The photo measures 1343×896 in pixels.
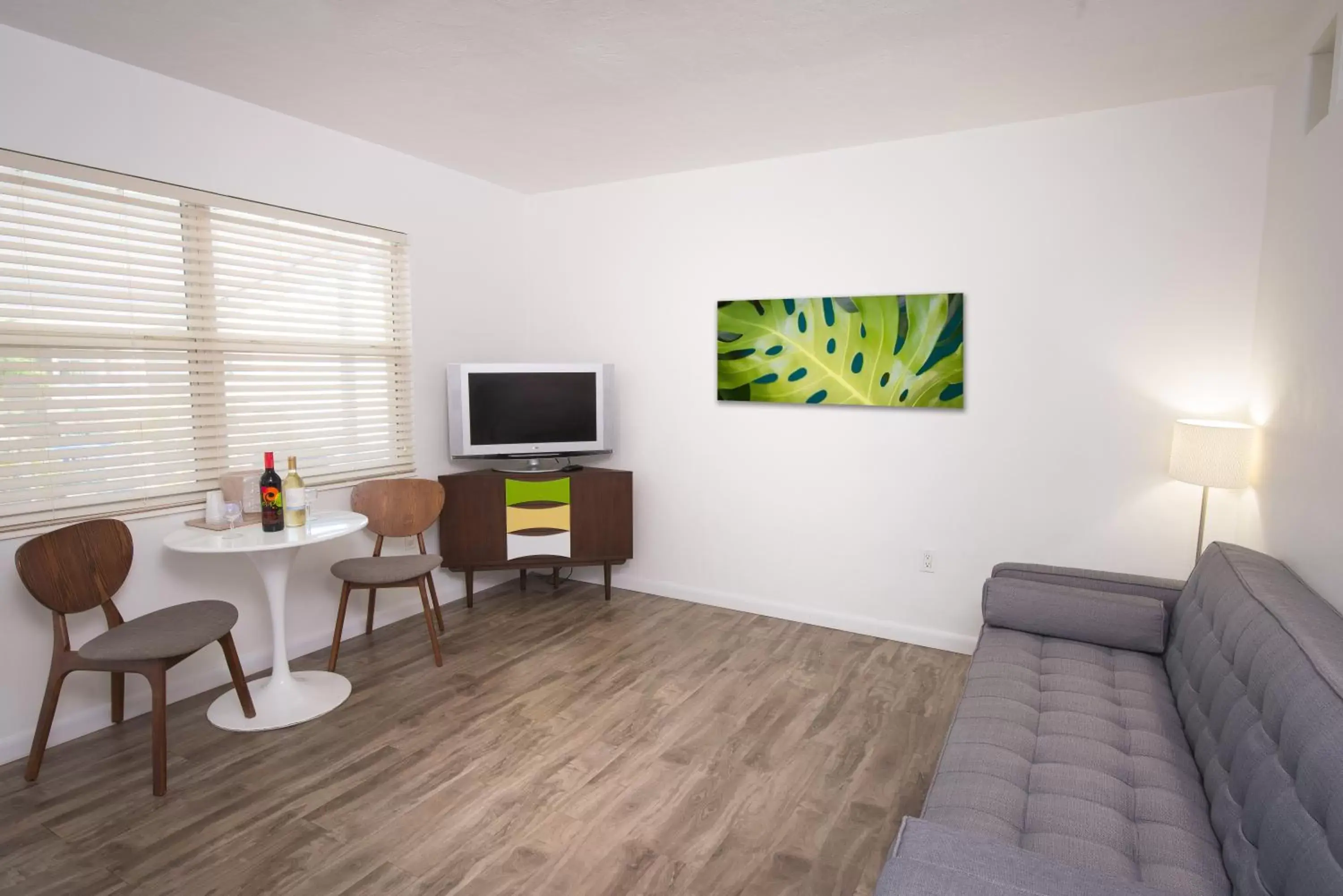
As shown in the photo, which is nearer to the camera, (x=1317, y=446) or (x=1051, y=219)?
(x=1317, y=446)

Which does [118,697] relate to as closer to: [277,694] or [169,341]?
[277,694]

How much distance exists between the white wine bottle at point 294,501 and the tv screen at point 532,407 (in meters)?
1.25

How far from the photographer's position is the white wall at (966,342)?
124 inches

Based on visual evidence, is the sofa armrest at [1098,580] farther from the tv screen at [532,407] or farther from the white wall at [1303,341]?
the tv screen at [532,407]

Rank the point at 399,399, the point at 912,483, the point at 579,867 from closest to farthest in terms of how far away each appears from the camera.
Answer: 1. the point at 579,867
2. the point at 912,483
3. the point at 399,399

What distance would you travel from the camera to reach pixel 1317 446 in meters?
2.20

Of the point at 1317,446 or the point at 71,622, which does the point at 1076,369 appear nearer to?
the point at 1317,446

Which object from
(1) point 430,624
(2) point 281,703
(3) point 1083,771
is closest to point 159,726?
(2) point 281,703

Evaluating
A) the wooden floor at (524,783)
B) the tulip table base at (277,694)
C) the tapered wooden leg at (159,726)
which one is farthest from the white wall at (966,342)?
the tapered wooden leg at (159,726)

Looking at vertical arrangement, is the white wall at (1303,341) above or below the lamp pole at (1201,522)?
above

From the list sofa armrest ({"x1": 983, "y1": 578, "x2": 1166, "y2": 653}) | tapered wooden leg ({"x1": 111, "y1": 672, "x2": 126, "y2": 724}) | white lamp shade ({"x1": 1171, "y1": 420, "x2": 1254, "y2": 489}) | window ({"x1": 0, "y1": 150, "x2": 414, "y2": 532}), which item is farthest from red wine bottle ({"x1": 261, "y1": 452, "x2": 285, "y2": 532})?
white lamp shade ({"x1": 1171, "y1": 420, "x2": 1254, "y2": 489})

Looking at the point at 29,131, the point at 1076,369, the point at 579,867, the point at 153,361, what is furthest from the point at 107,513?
the point at 1076,369

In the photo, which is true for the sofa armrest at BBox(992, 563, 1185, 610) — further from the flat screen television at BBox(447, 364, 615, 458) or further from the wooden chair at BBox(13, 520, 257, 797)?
the wooden chair at BBox(13, 520, 257, 797)

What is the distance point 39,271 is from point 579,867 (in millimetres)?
2864
